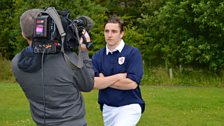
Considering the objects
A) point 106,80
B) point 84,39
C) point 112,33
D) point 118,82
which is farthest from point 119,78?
point 84,39

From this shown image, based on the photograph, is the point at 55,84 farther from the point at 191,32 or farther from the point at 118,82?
the point at 191,32

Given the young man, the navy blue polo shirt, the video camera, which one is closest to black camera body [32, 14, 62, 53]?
the video camera

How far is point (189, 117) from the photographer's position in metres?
11.6

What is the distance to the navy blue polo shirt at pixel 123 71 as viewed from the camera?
521 centimetres

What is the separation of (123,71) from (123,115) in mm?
471

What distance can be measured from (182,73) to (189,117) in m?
10.3

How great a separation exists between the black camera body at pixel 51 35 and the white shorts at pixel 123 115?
1782mm

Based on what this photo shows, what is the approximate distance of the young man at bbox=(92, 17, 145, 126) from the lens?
5148 millimetres

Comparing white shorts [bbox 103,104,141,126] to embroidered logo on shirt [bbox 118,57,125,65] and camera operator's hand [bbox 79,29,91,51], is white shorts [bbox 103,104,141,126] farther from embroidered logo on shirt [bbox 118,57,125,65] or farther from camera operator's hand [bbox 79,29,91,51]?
camera operator's hand [bbox 79,29,91,51]

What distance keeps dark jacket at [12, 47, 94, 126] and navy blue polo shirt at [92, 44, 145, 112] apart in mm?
1508

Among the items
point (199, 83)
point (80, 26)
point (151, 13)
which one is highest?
point (80, 26)

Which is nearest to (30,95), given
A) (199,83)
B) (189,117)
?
(189,117)

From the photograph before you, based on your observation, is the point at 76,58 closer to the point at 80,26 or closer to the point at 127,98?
the point at 80,26

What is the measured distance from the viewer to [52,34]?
3469mm
